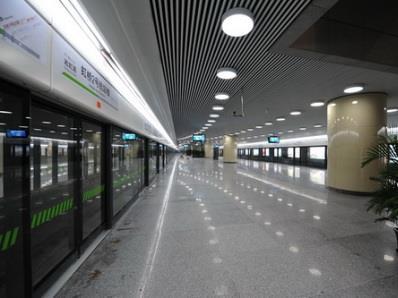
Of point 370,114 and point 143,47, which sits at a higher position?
point 143,47

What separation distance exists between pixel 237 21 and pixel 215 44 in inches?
27.8

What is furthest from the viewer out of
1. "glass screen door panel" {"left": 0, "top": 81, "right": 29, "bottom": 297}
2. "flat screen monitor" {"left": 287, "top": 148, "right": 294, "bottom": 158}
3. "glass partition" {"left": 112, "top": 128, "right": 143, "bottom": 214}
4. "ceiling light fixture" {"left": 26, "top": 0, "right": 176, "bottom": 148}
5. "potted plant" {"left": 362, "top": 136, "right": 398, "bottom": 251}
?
"flat screen monitor" {"left": 287, "top": 148, "right": 294, "bottom": 158}

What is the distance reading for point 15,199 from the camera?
5.20 feet

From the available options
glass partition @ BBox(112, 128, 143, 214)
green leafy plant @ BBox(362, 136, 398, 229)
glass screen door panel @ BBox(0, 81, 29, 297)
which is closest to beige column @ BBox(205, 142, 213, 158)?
glass partition @ BBox(112, 128, 143, 214)

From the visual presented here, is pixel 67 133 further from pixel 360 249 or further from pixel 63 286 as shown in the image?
pixel 360 249

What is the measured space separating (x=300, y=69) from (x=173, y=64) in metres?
2.70

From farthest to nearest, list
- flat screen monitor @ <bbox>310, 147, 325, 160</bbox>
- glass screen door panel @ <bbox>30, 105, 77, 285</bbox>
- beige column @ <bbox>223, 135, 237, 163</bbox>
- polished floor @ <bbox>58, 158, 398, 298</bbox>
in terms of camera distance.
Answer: beige column @ <bbox>223, 135, 237, 163</bbox>
flat screen monitor @ <bbox>310, 147, 325, 160</bbox>
glass screen door panel @ <bbox>30, 105, 77, 285</bbox>
polished floor @ <bbox>58, 158, 398, 298</bbox>

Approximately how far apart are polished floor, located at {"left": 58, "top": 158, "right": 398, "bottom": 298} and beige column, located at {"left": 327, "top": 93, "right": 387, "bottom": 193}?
1.70 m

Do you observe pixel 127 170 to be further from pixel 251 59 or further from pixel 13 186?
pixel 251 59

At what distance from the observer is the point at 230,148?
20.2m

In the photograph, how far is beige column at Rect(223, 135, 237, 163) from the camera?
19.9 metres

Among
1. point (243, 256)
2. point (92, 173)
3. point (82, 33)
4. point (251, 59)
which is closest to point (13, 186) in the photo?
point (82, 33)

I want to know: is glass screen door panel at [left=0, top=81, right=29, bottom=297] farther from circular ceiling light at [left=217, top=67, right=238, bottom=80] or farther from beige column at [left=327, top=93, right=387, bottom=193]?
beige column at [left=327, top=93, right=387, bottom=193]

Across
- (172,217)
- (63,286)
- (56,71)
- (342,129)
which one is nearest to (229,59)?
(56,71)
